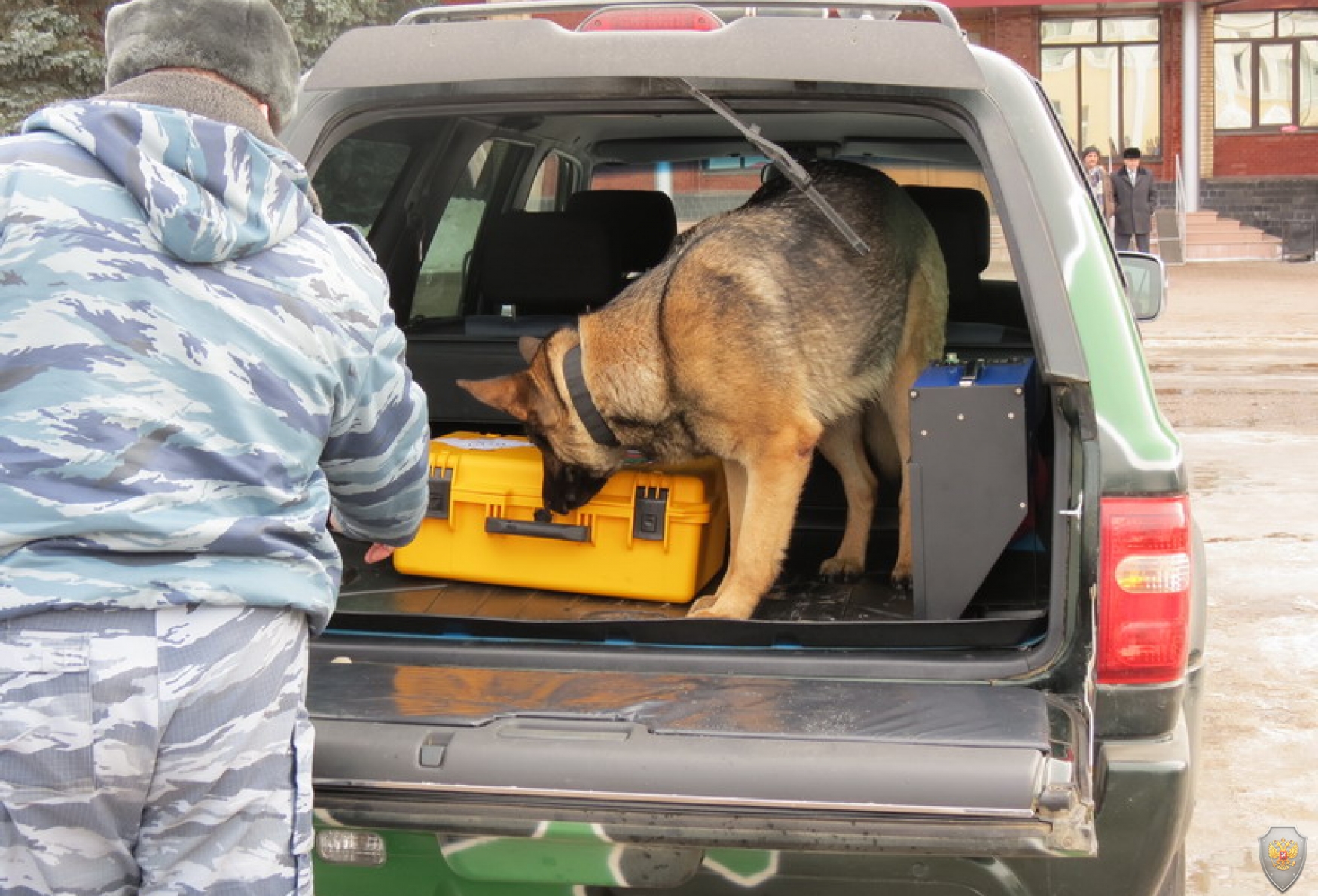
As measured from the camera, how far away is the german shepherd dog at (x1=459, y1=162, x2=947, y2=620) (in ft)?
12.4

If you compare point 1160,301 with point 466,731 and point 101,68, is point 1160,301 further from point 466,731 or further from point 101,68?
point 101,68

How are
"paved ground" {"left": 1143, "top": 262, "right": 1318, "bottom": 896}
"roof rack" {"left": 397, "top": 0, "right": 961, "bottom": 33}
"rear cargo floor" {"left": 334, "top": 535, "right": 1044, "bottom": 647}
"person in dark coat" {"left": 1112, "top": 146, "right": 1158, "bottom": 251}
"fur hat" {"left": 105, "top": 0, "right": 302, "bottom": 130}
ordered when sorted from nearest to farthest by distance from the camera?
"fur hat" {"left": 105, "top": 0, "right": 302, "bottom": 130} → "rear cargo floor" {"left": 334, "top": 535, "right": 1044, "bottom": 647} → "roof rack" {"left": 397, "top": 0, "right": 961, "bottom": 33} → "paved ground" {"left": 1143, "top": 262, "right": 1318, "bottom": 896} → "person in dark coat" {"left": 1112, "top": 146, "right": 1158, "bottom": 251}

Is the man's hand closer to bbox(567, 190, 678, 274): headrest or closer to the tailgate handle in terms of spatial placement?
the tailgate handle

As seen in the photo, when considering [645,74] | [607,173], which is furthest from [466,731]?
[607,173]

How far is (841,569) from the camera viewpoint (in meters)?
4.20

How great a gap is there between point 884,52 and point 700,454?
149 centimetres

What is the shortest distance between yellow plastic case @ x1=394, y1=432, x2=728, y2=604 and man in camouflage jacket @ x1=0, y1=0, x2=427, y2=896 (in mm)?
1761

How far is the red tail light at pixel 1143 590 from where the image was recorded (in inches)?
98.6

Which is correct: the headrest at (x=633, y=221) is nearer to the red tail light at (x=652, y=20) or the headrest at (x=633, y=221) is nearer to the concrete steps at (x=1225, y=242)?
the red tail light at (x=652, y=20)

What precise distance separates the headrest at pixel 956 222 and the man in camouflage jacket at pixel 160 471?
3228 mm

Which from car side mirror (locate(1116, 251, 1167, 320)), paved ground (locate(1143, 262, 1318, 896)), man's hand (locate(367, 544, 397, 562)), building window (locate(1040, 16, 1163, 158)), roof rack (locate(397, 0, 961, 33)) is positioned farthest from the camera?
building window (locate(1040, 16, 1163, 158))

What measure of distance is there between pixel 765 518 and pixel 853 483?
792 mm

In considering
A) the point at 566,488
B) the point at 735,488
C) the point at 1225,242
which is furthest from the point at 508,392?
the point at 1225,242

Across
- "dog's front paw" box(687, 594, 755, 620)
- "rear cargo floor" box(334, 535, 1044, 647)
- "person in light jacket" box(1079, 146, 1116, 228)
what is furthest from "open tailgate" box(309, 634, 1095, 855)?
"person in light jacket" box(1079, 146, 1116, 228)
